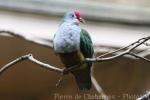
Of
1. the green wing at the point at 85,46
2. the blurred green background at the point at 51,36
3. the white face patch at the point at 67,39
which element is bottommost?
the blurred green background at the point at 51,36

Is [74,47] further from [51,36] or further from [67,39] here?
[51,36]

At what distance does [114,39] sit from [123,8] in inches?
8.5

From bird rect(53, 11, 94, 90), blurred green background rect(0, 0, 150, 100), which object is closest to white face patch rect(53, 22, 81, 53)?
bird rect(53, 11, 94, 90)

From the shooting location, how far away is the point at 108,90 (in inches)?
119

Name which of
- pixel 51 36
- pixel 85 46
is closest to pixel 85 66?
pixel 85 46

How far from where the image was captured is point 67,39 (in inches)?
→ 62.8

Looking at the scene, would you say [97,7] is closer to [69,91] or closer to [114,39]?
[114,39]

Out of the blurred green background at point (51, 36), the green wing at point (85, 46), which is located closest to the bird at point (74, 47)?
the green wing at point (85, 46)

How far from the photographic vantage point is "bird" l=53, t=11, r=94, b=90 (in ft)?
5.24

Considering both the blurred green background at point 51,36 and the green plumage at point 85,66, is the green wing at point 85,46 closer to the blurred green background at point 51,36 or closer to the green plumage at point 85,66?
the green plumage at point 85,66

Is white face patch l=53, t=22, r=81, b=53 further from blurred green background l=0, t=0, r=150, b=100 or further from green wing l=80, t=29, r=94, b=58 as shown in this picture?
blurred green background l=0, t=0, r=150, b=100

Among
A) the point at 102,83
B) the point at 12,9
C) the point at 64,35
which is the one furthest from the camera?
the point at 102,83

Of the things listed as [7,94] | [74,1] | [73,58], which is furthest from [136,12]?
[73,58]

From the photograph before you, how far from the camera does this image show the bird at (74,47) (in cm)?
160
